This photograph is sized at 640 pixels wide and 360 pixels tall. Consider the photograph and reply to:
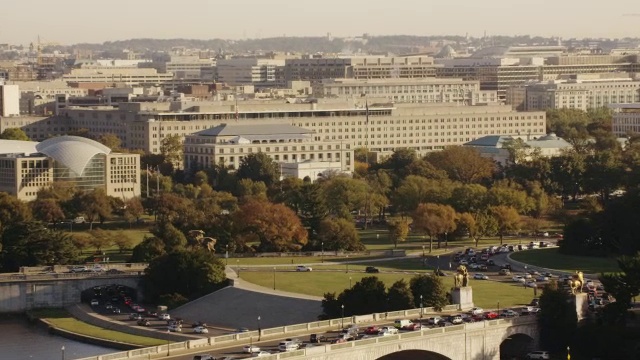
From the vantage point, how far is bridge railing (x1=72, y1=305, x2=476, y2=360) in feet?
180

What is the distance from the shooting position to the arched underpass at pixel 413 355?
59094 mm

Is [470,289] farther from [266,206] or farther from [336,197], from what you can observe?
[336,197]

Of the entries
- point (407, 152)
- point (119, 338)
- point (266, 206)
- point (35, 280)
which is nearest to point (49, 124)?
point (407, 152)

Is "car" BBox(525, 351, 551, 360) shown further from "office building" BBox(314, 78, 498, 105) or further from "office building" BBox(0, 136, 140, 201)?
"office building" BBox(314, 78, 498, 105)

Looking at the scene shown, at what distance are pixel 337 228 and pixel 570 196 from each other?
25543 mm

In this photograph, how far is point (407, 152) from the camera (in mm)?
123125

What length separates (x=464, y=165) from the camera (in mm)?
116312

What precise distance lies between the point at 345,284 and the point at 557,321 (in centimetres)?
1397

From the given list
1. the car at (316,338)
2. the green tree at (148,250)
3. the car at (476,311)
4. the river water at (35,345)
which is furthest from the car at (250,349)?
the green tree at (148,250)

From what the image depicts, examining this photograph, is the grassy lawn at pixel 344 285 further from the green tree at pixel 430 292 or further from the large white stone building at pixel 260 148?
the large white stone building at pixel 260 148

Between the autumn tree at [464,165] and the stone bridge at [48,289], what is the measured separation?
40.9m

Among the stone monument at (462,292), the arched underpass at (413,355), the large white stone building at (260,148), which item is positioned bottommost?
the arched underpass at (413,355)

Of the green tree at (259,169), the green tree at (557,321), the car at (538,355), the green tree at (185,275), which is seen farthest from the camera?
the green tree at (259,169)

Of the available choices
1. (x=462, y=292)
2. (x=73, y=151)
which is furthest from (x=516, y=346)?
(x=73, y=151)
